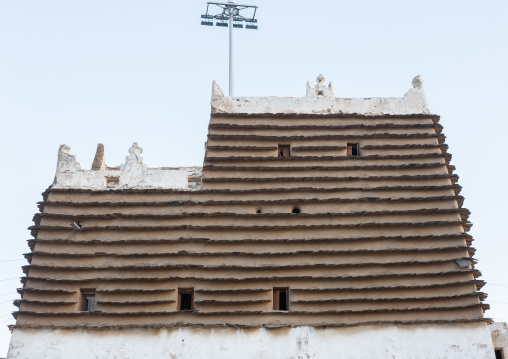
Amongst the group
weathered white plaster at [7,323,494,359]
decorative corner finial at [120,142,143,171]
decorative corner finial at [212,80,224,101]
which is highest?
decorative corner finial at [212,80,224,101]

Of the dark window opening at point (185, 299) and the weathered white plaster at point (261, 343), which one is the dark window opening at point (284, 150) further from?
the weathered white plaster at point (261, 343)

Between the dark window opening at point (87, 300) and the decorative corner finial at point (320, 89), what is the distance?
660 cm

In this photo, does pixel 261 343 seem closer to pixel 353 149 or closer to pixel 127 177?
pixel 127 177

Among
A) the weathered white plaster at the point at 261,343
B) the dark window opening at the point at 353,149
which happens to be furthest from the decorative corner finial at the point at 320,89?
the weathered white plaster at the point at 261,343

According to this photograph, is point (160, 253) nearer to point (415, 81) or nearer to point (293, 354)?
point (293, 354)

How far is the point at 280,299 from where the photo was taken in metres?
17.3

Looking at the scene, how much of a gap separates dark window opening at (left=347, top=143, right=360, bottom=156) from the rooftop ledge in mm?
808

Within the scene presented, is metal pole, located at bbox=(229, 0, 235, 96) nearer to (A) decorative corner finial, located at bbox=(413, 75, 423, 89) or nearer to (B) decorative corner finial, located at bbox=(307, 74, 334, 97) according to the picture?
(B) decorative corner finial, located at bbox=(307, 74, 334, 97)

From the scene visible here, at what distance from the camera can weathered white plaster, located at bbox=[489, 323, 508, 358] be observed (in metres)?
17.1

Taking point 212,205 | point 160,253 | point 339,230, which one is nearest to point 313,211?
point 339,230

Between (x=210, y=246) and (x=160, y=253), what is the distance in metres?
1.00

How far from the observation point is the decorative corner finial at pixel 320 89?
19984 millimetres

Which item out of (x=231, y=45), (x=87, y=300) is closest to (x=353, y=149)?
(x=87, y=300)

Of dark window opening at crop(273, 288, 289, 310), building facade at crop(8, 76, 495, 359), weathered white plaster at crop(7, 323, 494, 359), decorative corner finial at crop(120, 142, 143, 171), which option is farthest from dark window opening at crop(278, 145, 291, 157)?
weathered white plaster at crop(7, 323, 494, 359)
